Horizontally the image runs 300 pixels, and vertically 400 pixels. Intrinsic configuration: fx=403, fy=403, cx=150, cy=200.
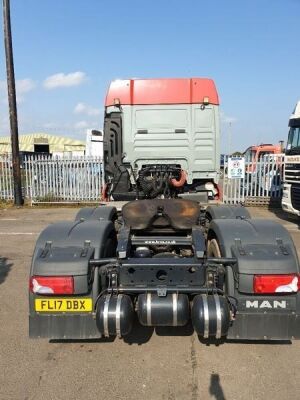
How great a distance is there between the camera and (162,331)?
13.1 ft

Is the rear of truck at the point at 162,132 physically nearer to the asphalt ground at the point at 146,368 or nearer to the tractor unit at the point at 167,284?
the tractor unit at the point at 167,284

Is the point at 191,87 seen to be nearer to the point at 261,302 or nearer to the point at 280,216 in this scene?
the point at 261,302

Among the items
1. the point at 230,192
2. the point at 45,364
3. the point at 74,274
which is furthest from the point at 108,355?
the point at 230,192

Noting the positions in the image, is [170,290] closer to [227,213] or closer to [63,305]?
[63,305]

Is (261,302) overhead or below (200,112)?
below

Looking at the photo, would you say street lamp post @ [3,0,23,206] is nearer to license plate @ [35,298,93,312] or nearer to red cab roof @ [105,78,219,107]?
red cab roof @ [105,78,219,107]

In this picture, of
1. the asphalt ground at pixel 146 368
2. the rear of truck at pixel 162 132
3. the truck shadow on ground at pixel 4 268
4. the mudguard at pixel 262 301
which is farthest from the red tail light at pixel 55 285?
the rear of truck at pixel 162 132

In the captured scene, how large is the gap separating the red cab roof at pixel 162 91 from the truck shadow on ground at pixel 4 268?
3.28 m

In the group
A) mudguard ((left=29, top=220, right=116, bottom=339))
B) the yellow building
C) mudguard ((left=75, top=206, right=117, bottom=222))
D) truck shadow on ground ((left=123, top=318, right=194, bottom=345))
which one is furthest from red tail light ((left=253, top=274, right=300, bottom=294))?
the yellow building

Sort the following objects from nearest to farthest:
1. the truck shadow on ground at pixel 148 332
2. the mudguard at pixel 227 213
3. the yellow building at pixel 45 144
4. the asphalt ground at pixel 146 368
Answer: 1. the asphalt ground at pixel 146 368
2. the truck shadow on ground at pixel 148 332
3. the mudguard at pixel 227 213
4. the yellow building at pixel 45 144

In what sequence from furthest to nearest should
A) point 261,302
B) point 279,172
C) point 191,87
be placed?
point 279,172 < point 191,87 < point 261,302

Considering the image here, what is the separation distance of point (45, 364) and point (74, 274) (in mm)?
830

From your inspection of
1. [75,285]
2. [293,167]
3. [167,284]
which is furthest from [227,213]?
[293,167]

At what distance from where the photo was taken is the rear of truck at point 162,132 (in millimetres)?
7168
